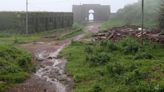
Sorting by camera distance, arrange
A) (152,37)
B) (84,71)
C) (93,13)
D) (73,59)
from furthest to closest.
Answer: (93,13) < (152,37) < (73,59) < (84,71)

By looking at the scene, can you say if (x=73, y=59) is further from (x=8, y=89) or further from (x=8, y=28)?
(x=8, y=28)

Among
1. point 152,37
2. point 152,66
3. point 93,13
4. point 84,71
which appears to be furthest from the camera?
point 93,13

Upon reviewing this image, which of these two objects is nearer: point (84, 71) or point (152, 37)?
point (84, 71)

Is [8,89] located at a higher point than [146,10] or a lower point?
lower

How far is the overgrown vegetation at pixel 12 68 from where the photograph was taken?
1682cm

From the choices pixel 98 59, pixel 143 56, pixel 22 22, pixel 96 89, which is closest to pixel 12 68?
pixel 98 59

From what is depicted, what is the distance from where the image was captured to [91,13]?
245 feet

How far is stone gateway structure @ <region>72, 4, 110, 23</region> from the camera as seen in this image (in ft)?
236

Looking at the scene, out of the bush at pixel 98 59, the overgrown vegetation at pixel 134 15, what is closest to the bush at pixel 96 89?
the bush at pixel 98 59

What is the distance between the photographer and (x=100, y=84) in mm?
15711

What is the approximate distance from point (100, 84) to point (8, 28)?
27.5 meters

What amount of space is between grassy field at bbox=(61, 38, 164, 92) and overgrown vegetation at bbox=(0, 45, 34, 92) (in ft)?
7.28

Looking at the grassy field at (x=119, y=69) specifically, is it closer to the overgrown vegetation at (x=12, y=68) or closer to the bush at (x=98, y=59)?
the bush at (x=98, y=59)

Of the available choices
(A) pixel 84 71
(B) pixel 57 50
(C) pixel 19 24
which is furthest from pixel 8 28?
(A) pixel 84 71
